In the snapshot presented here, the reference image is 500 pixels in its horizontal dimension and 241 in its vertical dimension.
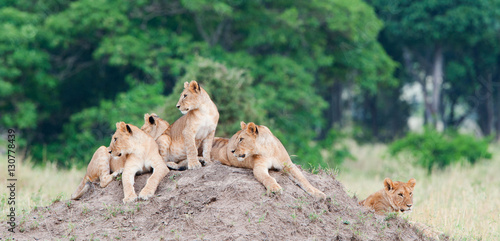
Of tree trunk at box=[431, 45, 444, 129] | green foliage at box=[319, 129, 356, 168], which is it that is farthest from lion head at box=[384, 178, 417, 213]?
tree trunk at box=[431, 45, 444, 129]

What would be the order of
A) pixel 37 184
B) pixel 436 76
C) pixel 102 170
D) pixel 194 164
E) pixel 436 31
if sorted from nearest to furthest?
pixel 194 164
pixel 102 170
pixel 37 184
pixel 436 31
pixel 436 76

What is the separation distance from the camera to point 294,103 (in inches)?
838

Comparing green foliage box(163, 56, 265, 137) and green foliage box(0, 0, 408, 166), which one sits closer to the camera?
green foliage box(163, 56, 265, 137)

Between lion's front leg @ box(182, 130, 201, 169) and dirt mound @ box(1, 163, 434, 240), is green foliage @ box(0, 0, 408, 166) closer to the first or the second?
lion's front leg @ box(182, 130, 201, 169)

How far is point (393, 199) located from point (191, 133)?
9.67 ft

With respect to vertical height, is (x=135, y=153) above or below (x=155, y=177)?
above

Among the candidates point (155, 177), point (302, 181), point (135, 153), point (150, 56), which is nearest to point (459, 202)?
point (302, 181)

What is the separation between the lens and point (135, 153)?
7.47 metres

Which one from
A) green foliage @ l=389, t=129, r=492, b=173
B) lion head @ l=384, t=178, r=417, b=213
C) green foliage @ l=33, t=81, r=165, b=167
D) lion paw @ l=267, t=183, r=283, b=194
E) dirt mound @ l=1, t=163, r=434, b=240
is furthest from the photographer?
green foliage @ l=389, t=129, r=492, b=173

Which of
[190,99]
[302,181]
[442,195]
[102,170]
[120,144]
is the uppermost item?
[190,99]

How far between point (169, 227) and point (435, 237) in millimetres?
3367

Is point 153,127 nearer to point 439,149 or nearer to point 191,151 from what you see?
point 191,151

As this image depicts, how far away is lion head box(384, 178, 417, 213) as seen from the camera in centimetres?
805

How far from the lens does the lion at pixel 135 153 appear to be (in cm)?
732
